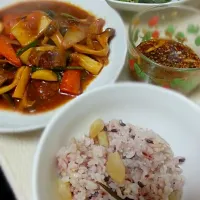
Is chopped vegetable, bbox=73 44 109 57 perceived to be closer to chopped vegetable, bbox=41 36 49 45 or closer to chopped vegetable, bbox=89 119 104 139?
chopped vegetable, bbox=41 36 49 45

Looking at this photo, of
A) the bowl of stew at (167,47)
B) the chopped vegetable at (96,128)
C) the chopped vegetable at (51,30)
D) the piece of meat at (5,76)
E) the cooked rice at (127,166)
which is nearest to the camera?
the cooked rice at (127,166)

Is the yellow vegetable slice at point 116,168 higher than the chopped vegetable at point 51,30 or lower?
lower

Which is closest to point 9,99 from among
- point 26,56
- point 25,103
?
point 25,103

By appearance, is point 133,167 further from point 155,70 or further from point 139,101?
point 155,70

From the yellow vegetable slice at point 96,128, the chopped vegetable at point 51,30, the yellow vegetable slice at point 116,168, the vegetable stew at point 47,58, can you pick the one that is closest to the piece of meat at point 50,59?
the vegetable stew at point 47,58

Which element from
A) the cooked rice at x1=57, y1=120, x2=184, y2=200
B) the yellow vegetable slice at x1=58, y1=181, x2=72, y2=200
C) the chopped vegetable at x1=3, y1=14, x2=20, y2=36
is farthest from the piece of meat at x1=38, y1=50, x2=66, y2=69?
the yellow vegetable slice at x1=58, y1=181, x2=72, y2=200

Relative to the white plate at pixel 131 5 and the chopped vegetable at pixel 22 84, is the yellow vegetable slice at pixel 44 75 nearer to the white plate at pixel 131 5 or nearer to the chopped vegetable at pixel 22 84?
the chopped vegetable at pixel 22 84

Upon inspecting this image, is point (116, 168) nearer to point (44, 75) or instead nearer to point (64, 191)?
point (64, 191)
